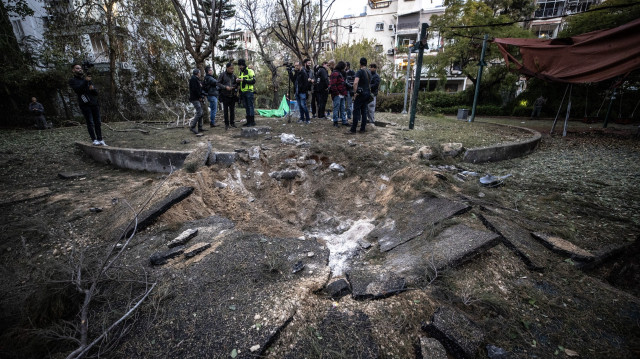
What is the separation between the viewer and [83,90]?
564 centimetres

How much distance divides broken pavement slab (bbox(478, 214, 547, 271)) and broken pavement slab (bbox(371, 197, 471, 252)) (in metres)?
0.36

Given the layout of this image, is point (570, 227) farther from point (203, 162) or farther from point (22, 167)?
point (22, 167)

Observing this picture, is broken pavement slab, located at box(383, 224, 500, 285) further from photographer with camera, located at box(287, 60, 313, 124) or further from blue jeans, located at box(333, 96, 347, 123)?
photographer with camera, located at box(287, 60, 313, 124)

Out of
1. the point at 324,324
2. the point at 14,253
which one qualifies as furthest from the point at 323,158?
the point at 14,253

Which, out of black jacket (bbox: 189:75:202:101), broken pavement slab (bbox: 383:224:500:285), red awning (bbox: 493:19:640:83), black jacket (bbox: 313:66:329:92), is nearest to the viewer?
broken pavement slab (bbox: 383:224:500:285)

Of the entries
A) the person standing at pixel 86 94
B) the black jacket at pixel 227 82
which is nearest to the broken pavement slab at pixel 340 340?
the person standing at pixel 86 94

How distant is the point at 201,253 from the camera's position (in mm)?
2713

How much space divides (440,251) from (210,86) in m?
7.47

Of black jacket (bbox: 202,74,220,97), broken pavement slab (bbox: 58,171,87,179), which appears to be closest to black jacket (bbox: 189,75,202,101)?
black jacket (bbox: 202,74,220,97)

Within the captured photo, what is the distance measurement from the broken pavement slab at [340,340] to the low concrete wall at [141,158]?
4526mm

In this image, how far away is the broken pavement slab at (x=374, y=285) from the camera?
6.63 feet

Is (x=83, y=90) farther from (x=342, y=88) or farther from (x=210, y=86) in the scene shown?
(x=342, y=88)

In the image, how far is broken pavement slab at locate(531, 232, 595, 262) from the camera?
2287mm

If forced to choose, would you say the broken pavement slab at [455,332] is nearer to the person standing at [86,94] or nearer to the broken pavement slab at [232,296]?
the broken pavement slab at [232,296]
